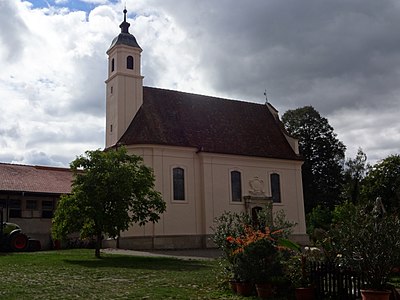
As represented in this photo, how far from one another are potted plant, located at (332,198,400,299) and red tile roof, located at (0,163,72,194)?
2577 centimetres

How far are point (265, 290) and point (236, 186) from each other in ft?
80.9

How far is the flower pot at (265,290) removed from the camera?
11633 millimetres

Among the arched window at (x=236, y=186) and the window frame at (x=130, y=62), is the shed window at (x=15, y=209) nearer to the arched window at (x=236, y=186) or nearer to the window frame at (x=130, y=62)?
the window frame at (x=130, y=62)

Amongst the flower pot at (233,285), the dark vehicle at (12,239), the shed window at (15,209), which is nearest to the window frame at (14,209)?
the shed window at (15,209)

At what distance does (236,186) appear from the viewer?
36.2 metres

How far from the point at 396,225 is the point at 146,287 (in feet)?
22.2

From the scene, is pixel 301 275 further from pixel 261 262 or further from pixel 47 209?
pixel 47 209

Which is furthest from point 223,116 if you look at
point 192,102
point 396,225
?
point 396,225

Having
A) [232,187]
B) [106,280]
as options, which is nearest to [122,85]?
[232,187]

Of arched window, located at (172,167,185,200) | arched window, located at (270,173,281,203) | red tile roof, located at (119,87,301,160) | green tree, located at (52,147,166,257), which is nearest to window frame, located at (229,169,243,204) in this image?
red tile roof, located at (119,87,301,160)

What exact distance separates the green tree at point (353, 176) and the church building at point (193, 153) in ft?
47.5

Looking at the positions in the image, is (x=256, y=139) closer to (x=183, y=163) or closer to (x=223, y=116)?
(x=223, y=116)

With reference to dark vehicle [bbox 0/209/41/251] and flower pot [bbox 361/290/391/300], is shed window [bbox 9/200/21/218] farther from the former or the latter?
flower pot [bbox 361/290/391/300]

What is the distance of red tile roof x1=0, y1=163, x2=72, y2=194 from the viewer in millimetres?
32188
